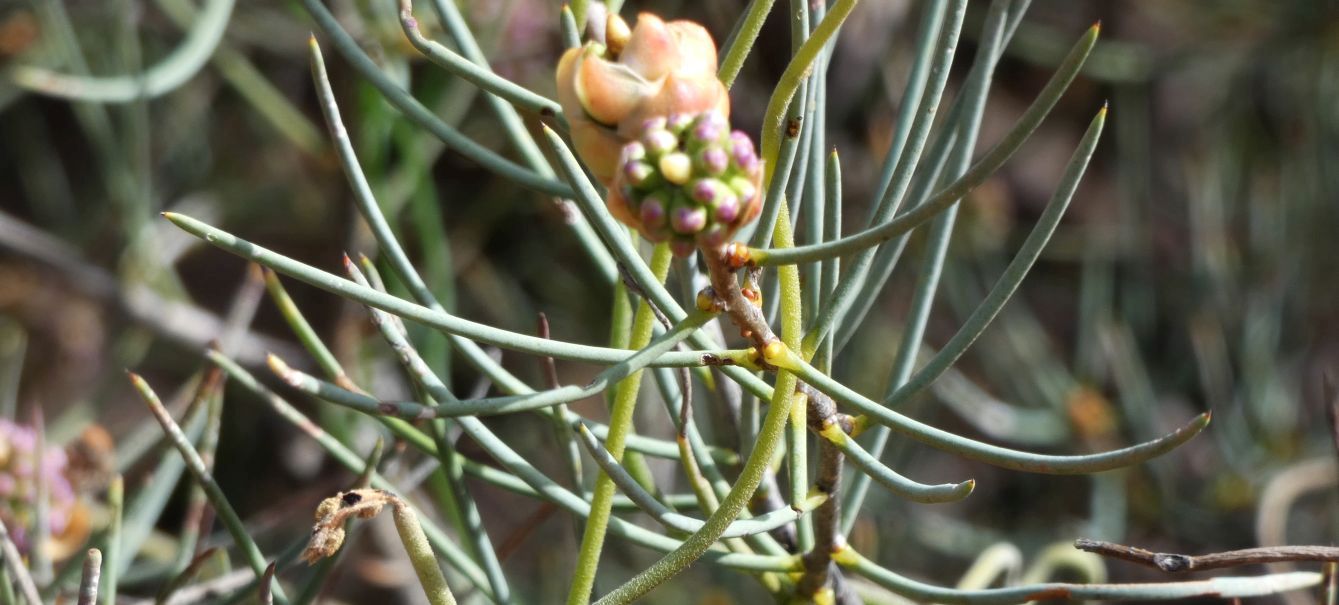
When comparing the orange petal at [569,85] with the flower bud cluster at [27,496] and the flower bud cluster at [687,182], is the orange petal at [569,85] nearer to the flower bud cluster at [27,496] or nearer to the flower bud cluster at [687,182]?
the flower bud cluster at [687,182]

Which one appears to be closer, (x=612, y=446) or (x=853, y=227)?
(x=612, y=446)

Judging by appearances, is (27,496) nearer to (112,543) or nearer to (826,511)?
(112,543)

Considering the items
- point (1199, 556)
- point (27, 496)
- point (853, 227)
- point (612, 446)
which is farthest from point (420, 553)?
point (853, 227)

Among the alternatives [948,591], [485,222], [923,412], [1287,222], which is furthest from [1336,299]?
[948,591]

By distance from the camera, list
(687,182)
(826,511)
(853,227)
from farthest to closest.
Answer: (853,227)
(826,511)
(687,182)

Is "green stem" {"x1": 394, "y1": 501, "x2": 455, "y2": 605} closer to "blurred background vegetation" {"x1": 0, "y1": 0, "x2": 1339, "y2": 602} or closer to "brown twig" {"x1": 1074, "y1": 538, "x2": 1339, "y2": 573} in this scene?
"brown twig" {"x1": 1074, "y1": 538, "x2": 1339, "y2": 573}
